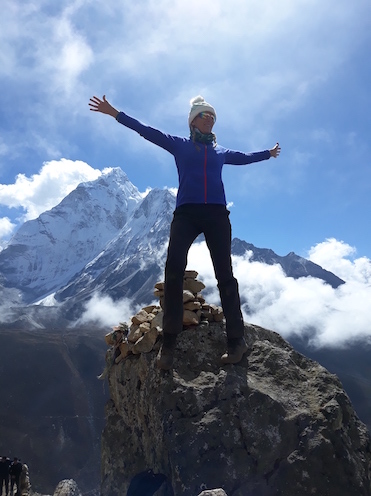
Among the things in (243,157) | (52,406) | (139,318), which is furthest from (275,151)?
(52,406)

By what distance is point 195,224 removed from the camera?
586cm

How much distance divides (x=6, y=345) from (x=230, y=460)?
145055 mm

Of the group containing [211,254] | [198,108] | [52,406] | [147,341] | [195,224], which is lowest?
[147,341]

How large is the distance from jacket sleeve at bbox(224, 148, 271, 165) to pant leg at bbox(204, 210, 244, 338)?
108 centimetres

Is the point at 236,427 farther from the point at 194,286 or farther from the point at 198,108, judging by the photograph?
the point at 198,108

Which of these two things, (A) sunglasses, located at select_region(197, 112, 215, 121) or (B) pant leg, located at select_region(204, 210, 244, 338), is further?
(A) sunglasses, located at select_region(197, 112, 215, 121)

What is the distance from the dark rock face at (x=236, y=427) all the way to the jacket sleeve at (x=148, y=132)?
293 centimetres

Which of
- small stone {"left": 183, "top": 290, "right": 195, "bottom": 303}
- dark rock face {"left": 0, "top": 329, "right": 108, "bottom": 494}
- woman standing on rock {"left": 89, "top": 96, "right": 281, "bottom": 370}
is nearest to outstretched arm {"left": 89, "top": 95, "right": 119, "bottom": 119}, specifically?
woman standing on rock {"left": 89, "top": 96, "right": 281, "bottom": 370}

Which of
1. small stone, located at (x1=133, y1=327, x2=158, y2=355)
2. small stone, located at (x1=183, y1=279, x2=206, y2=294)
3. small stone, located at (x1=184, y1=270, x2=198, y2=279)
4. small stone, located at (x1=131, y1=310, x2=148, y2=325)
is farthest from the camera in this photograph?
small stone, located at (x1=184, y1=270, x2=198, y2=279)

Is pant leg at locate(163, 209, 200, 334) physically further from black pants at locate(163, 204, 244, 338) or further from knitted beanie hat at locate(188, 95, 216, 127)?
knitted beanie hat at locate(188, 95, 216, 127)

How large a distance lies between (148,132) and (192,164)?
82 cm

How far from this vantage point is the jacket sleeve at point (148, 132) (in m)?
5.99

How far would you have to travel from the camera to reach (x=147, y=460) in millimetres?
5492

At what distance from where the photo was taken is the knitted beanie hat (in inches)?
243
